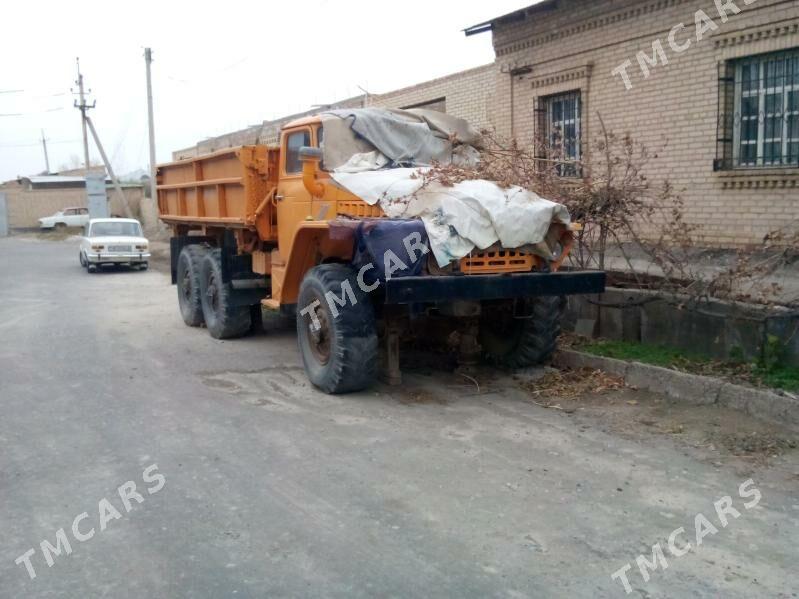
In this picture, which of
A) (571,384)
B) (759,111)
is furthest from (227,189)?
(759,111)

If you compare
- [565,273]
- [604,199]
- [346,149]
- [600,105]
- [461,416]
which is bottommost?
[461,416]

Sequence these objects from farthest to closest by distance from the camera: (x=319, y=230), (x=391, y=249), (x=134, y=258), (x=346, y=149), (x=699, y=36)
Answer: (x=134, y=258) → (x=699, y=36) → (x=346, y=149) → (x=319, y=230) → (x=391, y=249)

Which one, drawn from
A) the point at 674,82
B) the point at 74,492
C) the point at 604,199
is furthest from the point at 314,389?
the point at 674,82

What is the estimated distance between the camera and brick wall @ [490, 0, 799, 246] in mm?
9656

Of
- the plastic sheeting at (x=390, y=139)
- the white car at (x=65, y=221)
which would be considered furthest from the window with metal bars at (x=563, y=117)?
the white car at (x=65, y=221)

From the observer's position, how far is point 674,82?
10875 mm

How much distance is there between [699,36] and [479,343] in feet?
18.4

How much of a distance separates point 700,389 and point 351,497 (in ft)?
10.7

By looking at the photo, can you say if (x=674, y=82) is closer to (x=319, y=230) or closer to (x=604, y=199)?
(x=604, y=199)

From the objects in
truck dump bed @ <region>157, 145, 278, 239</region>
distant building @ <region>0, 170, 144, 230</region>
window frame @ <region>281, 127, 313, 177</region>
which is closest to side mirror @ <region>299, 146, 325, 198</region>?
window frame @ <region>281, 127, 313, 177</region>

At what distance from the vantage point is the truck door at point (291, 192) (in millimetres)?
7672

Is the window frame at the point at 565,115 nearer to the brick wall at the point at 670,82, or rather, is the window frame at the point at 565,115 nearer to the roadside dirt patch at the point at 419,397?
the brick wall at the point at 670,82

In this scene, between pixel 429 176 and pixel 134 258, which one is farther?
pixel 134 258

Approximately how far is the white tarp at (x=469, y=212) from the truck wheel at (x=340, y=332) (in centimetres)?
77
